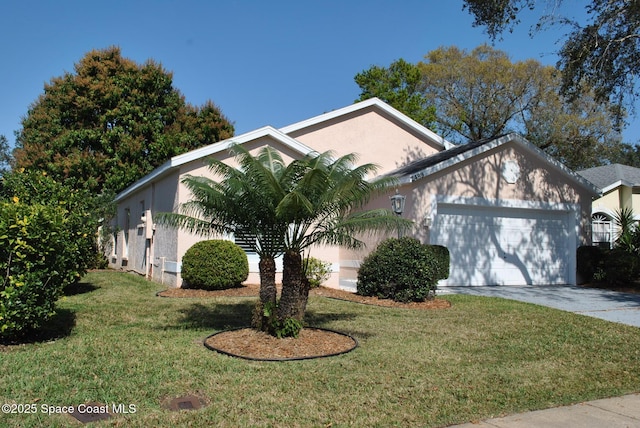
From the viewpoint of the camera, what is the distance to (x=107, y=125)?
90.5 ft

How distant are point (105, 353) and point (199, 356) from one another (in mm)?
1330

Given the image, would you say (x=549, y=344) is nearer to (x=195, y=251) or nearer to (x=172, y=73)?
(x=195, y=251)

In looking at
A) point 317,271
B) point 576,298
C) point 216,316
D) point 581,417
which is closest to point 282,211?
point 216,316

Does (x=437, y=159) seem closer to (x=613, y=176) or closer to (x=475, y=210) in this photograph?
(x=475, y=210)

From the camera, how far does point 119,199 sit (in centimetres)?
2252

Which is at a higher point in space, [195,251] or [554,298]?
[195,251]

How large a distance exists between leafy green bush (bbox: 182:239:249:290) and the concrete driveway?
5452 mm

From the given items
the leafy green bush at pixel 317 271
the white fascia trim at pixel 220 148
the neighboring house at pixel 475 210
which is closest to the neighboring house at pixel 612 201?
the neighboring house at pixel 475 210

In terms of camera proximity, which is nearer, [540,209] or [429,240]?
[429,240]

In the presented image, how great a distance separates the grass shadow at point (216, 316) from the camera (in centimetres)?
955

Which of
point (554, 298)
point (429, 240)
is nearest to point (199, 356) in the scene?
point (429, 240)

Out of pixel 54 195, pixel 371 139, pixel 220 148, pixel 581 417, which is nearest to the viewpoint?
pixel 581 417

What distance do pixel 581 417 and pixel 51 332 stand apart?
303 inches

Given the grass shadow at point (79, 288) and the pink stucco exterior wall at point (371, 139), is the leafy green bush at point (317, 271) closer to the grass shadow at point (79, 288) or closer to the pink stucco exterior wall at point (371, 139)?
the pink stucco exterior wall at point (371, 139)
